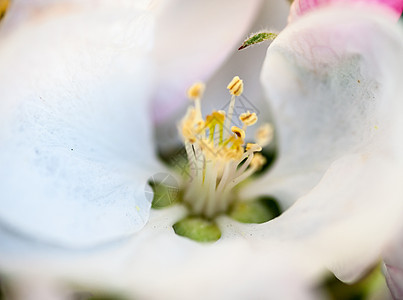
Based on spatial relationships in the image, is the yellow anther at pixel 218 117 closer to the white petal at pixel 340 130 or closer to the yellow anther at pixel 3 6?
the white petal at pixel 340 130

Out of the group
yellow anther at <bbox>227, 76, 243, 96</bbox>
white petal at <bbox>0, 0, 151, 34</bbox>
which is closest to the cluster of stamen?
yellow anther at <bbox>227, 76, 243, 96</bbox>

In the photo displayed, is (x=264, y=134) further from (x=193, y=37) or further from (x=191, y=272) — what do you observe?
(x=191, y=272)

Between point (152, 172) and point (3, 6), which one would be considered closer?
point (3, 6)

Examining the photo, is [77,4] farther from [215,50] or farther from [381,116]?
[381,116]

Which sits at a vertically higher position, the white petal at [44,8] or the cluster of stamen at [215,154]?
the white petal at [44,8]

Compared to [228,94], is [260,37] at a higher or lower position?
higher

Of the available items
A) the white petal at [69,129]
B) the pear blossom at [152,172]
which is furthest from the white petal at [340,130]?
the white petal at [69,129]

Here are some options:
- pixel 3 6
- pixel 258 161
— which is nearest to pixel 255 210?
pixel 258 161
